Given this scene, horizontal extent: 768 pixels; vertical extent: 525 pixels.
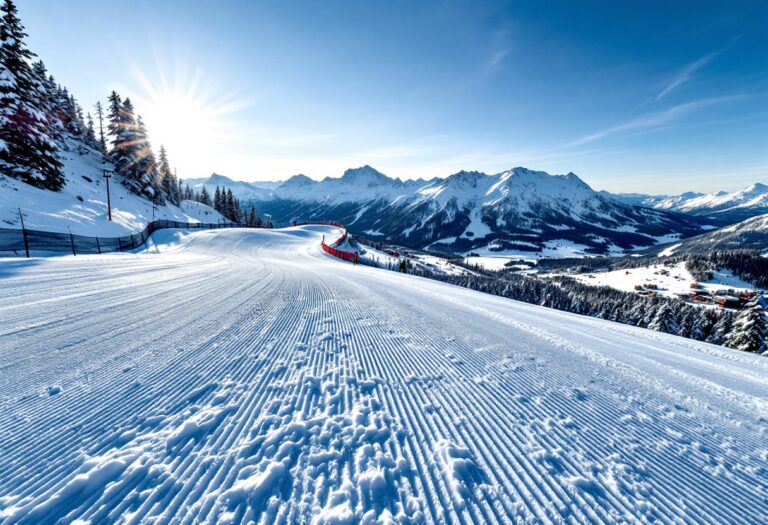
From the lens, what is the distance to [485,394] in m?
3.87

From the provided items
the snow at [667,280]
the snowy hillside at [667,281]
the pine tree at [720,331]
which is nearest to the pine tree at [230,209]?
the pine tree at [720,331]

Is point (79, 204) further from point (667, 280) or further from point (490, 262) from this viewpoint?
point (490, 262)

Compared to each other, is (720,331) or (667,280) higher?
(720,331)

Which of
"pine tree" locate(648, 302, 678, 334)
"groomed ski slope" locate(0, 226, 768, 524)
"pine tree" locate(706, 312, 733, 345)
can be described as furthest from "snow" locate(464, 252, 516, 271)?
"groomed ski slope" locate(0, 226, 768, 524)

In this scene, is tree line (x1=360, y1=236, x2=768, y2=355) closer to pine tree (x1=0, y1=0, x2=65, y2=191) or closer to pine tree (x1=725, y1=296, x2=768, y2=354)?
pine tree (x1=725, y1=296, x2=768, y2=354)

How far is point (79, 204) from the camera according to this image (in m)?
26.7

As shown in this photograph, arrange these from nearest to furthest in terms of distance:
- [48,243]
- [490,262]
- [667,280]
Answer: [48,243], [667,280], [490,262]

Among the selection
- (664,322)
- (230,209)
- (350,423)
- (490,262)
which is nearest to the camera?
(350,423)

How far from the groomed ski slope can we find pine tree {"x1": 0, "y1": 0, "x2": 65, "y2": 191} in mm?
29982

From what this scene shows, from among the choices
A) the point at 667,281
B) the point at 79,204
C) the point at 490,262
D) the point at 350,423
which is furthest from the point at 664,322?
the point at 490,262

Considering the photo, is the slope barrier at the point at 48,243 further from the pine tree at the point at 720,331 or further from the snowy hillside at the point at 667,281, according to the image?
the snowy hillside at the point at 667,281

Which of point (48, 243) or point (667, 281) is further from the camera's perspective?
point (667, 281)

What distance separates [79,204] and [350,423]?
37.9 metres

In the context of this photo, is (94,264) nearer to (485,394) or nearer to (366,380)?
(366,380)
